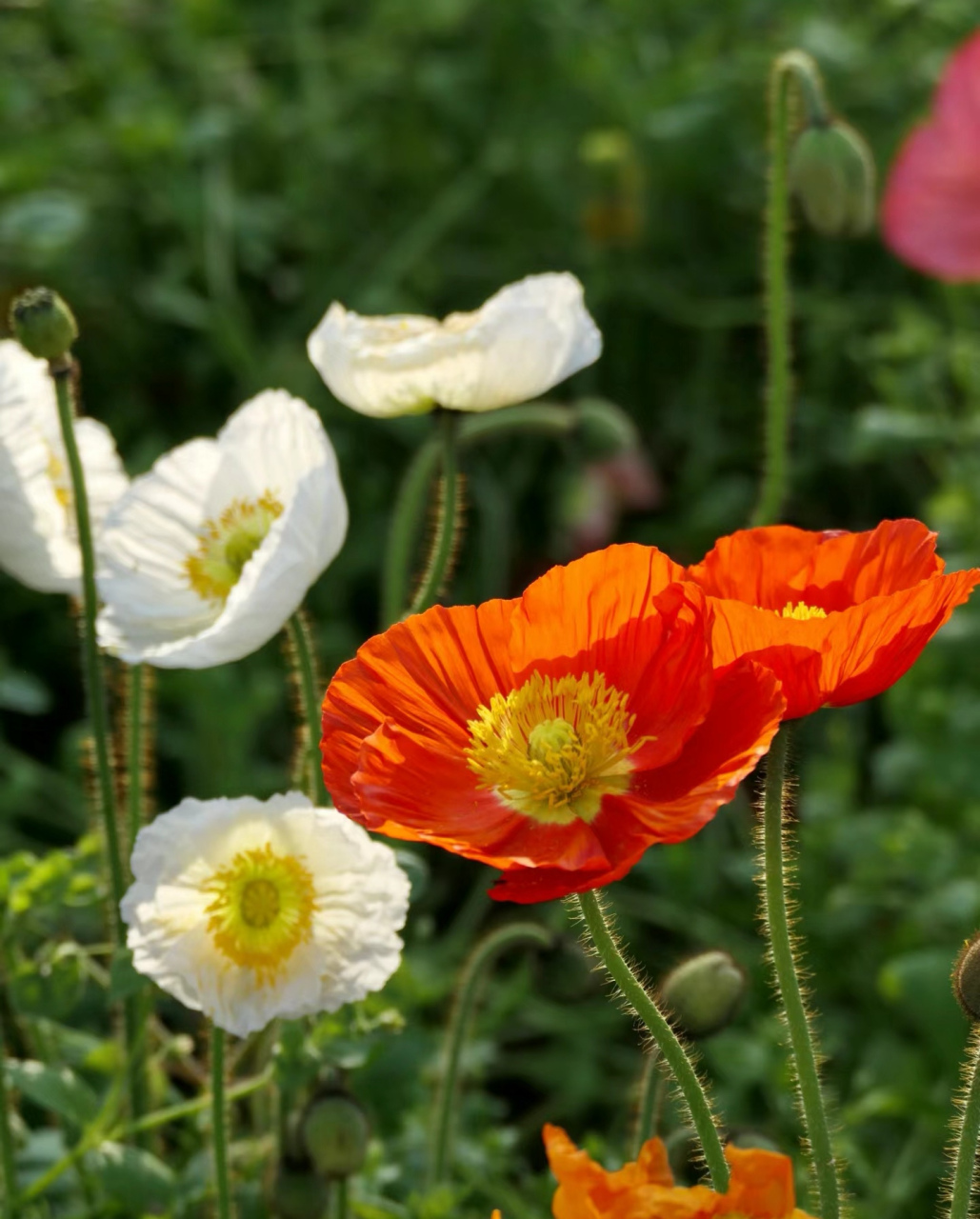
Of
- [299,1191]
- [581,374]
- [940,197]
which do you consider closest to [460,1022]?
[299,1191]

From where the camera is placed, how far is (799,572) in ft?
3.04

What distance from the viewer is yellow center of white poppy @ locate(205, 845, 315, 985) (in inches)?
37.2

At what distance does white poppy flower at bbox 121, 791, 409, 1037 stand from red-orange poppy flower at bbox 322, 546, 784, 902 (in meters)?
0.09

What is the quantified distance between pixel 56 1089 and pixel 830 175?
89cm

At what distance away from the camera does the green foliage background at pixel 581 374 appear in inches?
71.3

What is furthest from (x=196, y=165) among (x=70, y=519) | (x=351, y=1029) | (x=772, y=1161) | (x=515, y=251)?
(x=772, y=1161)

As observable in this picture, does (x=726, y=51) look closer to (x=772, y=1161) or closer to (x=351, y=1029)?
(x=351, y=1029)

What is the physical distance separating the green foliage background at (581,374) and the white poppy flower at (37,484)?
58cm

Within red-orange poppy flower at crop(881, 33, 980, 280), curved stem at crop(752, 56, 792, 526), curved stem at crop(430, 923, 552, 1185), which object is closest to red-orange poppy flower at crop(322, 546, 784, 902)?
curved stem at crop(430, 923, 552, 1185)

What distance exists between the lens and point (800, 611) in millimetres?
897

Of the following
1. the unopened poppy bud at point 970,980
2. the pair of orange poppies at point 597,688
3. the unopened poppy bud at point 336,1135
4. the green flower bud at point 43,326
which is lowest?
the unopened poppy bud at point 336,1135

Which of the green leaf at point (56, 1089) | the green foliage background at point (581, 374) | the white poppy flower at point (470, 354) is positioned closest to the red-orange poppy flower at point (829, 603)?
the white poppy flower at point (470, 354)

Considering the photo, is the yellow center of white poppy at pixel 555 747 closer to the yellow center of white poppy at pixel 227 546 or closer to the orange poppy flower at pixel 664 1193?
the orange poppy flower at pixel 664 1193

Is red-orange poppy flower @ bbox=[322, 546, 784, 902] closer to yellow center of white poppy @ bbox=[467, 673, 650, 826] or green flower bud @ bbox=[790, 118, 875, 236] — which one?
yellow center of white poppy @ bbox=[467, 673, 650, 826]
